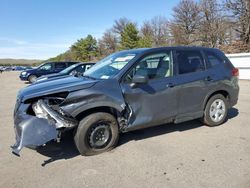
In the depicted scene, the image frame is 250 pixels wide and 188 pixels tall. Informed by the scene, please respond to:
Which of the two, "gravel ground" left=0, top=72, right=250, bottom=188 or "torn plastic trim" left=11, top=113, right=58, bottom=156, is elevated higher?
"torn plastic trim" left=11, top=113, right=58, bottom=156

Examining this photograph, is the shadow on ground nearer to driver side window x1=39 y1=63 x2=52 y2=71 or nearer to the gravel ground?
the gravel ground

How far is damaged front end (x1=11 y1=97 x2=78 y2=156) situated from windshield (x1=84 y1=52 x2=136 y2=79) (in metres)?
1.05

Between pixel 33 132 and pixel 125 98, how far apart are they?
1583 millimetres

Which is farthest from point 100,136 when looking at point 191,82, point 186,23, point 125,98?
point 186,23

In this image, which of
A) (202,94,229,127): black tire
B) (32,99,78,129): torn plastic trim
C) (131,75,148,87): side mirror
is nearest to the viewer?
(32,99,78,129): torn plastic trim

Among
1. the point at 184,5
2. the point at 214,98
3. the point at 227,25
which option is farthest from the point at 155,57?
the point at 184,5

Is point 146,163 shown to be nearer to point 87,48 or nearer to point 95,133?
point 95,133

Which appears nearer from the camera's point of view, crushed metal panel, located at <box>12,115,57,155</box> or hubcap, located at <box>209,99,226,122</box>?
crushed metal panel, located at <box>12,115,57,155</box>

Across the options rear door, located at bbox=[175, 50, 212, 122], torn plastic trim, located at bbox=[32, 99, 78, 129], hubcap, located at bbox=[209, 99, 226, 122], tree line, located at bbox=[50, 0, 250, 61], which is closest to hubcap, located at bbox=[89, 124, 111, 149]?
torn plastic trim, located at bbox=[32, 99, 78, 129]

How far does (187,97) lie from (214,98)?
88 cm

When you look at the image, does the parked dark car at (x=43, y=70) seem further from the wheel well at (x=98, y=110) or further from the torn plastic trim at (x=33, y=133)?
the torn plastic trim at (x=33, y=133)

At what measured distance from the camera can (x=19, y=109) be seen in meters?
4.13

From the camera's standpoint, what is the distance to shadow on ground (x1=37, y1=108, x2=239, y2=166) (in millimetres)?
4312

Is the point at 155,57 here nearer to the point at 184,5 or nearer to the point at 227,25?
the point at 227,25
